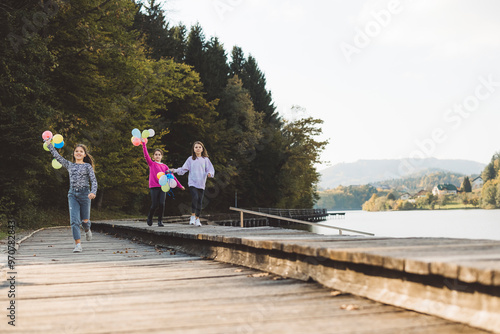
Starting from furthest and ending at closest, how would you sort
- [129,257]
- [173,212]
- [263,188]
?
[263,188] < [173,212] < [129,257]

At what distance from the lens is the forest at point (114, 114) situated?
16047 millimetres

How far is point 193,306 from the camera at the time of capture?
10.4 feet

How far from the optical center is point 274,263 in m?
4.61

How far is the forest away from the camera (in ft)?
52.6

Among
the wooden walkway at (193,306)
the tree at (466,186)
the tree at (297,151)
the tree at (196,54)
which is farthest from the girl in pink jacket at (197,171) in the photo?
the tree at (466,186)

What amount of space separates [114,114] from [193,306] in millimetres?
22839

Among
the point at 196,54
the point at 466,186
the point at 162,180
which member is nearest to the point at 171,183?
the point at 162,180

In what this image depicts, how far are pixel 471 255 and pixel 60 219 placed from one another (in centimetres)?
2422

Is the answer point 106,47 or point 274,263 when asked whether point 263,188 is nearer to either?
point 106,47

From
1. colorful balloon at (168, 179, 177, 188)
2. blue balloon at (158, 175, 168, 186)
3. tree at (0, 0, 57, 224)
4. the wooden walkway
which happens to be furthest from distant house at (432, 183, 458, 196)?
the wooden walkway

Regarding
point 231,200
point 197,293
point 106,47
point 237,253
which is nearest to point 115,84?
point 106,47

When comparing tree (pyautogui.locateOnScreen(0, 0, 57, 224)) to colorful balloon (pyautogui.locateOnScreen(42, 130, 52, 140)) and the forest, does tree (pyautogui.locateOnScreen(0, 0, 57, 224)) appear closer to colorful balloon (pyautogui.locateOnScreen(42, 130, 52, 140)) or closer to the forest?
the forest

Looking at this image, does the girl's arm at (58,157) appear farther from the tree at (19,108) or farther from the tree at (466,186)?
the tree at (466,186)

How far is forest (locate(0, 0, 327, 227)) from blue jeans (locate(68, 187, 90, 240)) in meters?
7.87
